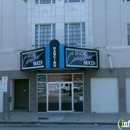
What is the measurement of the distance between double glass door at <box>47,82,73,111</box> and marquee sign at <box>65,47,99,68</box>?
2.23m

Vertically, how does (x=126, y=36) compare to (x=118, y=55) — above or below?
above

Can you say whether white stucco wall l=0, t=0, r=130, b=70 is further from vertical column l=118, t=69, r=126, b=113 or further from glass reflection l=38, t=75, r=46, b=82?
glass reflection l=38, t=75, r=46, b=82

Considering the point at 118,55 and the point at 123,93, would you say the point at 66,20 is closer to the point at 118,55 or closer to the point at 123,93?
the point at 118,55

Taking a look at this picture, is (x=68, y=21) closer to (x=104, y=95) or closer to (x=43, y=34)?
(x=43, y=34)

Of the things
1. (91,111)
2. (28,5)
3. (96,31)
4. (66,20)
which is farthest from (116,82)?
(28,5)

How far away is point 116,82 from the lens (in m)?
18.1

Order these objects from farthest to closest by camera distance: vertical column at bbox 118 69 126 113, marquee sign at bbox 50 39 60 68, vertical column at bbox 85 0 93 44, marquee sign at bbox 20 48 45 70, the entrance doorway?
1. the entrance doorway
2. vertical column at bbox 85 0 93 44
3. vertical column at bbox 118 69 126 113
4. marquee sign at bbox 20 48 45 70
5. marquee sign at bbox 50 39 60 68

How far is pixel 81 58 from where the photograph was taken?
1691cm

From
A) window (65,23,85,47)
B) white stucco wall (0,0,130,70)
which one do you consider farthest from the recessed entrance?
window (65,23,85,47)

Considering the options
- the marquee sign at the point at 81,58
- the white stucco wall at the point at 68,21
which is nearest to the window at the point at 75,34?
the white stucco wall at the point at 68,21

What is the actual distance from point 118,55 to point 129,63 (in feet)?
3.17

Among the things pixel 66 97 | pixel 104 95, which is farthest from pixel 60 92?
pixel 104 95

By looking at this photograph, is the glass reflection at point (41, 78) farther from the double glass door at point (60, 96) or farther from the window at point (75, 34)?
the window at point (75, 34)

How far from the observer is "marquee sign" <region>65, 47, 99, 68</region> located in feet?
53.5
